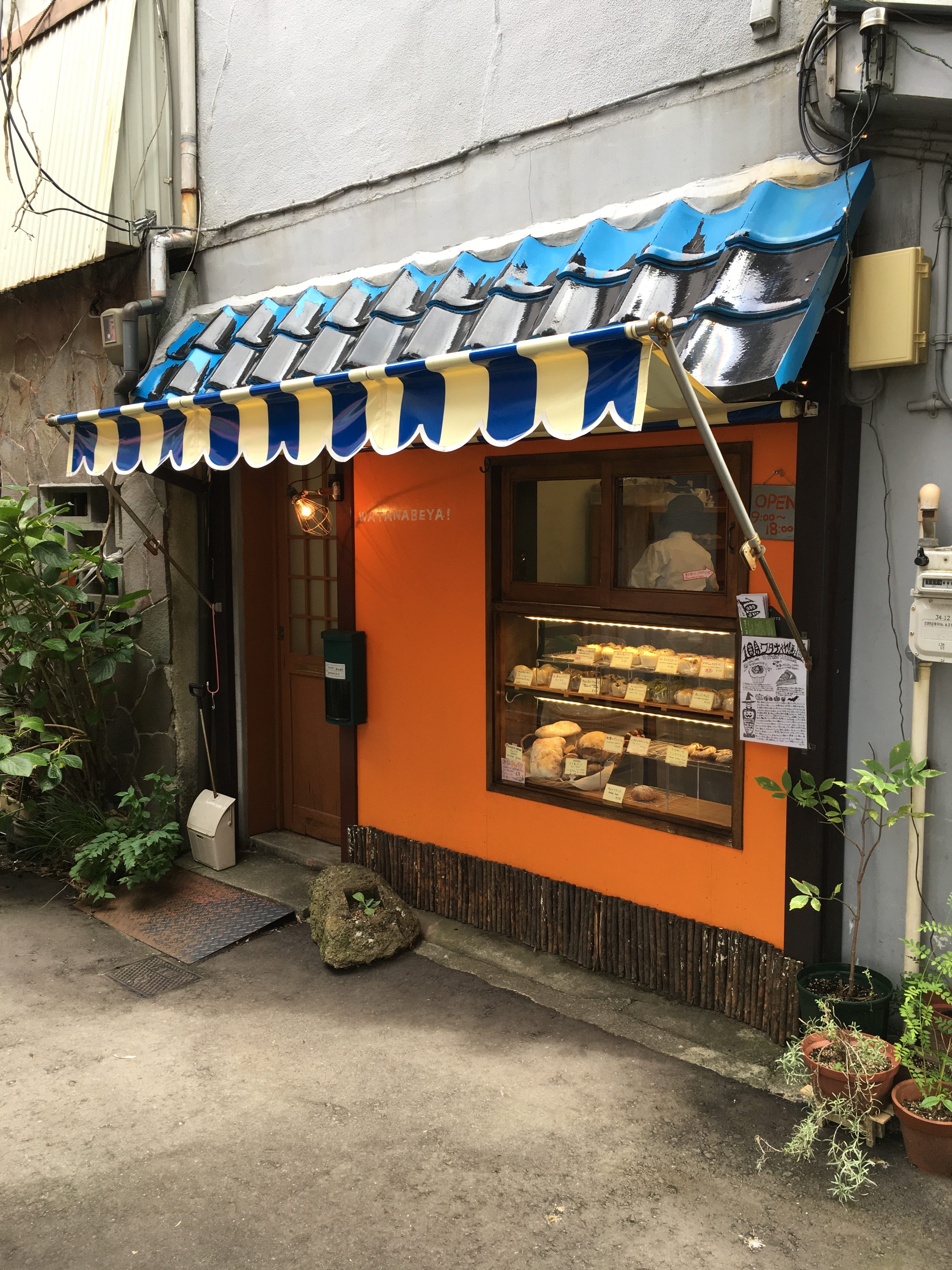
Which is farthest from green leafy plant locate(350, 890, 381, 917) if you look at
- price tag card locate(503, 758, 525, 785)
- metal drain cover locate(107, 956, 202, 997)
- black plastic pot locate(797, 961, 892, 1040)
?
black plastic pot locate(797, 961, 892, 1040)

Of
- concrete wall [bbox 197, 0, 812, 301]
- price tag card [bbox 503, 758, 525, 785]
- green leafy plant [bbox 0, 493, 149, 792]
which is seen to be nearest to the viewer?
concrete wall [bbox 197, 0, 812, 301]

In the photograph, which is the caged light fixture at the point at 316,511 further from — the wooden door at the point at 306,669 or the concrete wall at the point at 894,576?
the concrete wall at the point at 894,576

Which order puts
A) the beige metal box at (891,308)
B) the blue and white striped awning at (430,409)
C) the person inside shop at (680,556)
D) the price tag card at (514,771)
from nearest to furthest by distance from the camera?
1. the blue and white striped awning at (430,409)
2. the beige metal box at (891,308)
3. the person inside shop at (680,556)
4. the price tag card at (514,771)

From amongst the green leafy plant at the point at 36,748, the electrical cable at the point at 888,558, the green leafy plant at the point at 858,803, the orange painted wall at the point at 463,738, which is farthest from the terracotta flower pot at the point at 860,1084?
the green leafy plant at the point at 36,748

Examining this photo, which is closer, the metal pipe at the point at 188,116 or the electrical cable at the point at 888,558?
the electrical cable at the point at 888,558

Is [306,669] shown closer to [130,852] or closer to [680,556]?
[130,852]

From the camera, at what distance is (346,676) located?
6539 mm

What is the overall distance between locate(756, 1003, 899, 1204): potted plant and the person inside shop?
2.13 meters

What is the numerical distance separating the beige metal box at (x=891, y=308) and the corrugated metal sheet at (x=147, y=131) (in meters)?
5.47

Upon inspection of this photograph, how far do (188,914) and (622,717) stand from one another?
3.28 metres

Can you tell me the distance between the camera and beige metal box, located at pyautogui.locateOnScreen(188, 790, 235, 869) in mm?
7281

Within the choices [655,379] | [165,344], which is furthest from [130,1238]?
[165,344]

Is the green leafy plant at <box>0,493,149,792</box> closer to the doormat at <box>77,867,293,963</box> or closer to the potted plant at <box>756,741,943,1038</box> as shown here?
the doormat at <box>77,867,293,963</box>

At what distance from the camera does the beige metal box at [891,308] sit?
397cm
